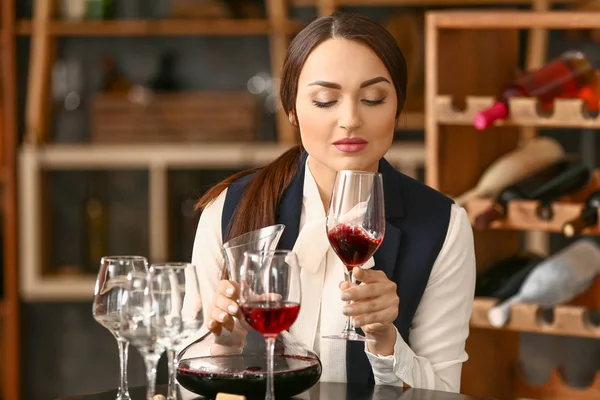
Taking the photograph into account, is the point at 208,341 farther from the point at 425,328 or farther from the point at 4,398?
the point at 4,398

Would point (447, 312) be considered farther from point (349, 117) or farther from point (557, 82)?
point (557, 82)

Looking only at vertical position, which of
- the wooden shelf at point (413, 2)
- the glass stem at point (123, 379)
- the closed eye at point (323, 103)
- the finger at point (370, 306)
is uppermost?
the wooden shelf at point (413, 2)

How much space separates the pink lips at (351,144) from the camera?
5.28ft

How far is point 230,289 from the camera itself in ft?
4.48

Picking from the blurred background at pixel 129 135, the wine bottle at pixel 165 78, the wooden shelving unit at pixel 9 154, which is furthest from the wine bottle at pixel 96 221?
the wine bottle at pixel 165 78

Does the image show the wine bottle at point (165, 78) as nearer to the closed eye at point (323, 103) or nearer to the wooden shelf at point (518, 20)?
the wooden shelf at point (518, 20)

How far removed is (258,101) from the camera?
→ 338 cm

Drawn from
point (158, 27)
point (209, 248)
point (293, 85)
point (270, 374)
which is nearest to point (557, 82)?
point (293, 85)

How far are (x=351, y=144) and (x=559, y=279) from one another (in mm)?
927

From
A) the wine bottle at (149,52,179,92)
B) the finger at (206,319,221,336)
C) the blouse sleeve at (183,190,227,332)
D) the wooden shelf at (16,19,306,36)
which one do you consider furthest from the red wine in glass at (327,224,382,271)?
the wine bottle at (149,52,179,92)

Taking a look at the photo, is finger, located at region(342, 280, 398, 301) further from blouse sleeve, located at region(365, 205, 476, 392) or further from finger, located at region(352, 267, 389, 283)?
blouse sleeve, located at region(365, 205, 476, 392)

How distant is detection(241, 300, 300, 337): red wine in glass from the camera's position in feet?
3.88

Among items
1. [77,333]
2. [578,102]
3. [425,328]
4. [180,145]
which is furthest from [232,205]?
[77,333]

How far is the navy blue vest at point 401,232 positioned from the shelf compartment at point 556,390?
94cm
